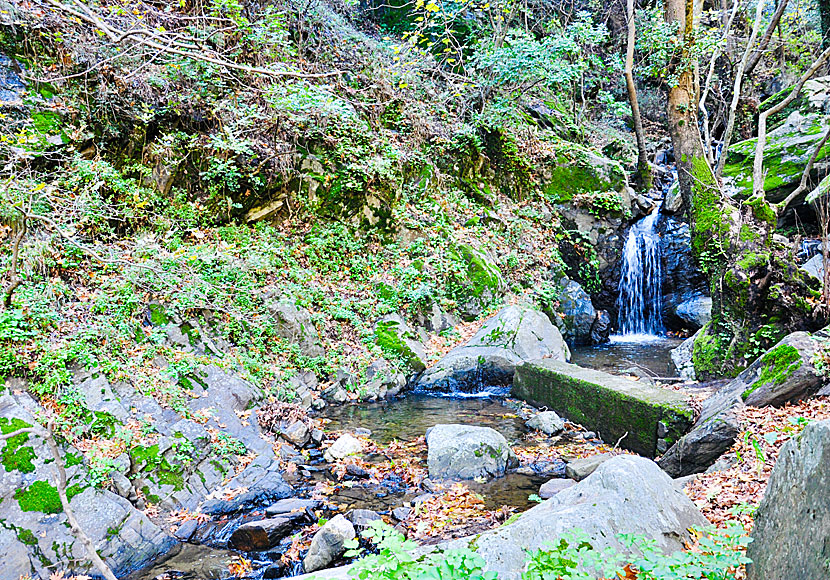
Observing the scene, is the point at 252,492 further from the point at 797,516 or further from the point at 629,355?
the point at 629,355

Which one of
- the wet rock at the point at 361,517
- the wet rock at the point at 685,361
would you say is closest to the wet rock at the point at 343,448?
the wet rock at the point at 361,517

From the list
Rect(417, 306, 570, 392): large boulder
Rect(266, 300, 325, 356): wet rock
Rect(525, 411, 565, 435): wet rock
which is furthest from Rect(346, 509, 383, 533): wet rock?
Rect(417, 306, 570, 392): large boulder

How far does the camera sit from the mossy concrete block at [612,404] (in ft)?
17.1

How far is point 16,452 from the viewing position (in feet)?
13.3

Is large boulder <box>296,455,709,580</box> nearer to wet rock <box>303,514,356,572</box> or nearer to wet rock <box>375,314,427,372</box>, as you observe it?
wet rock <box>303,514,356,572</box>

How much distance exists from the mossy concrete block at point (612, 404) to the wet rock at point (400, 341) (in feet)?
7.26

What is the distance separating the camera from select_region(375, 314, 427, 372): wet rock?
29.9 feet

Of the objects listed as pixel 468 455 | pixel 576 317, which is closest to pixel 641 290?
pixel 576 317

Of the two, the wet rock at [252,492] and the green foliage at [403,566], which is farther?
the wet rock at [252,492]

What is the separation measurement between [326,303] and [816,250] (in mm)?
10218

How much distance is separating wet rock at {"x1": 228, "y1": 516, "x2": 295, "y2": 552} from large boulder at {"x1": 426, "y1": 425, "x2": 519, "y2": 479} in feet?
6.01

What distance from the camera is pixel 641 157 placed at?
47.5 ft

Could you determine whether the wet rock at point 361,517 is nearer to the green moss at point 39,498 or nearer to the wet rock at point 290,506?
the wet rock at point 290,506

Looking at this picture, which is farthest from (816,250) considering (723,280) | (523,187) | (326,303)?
(326,303)
